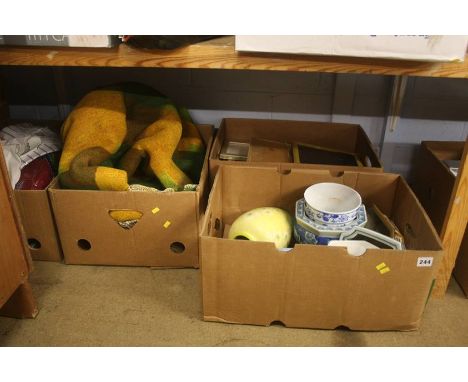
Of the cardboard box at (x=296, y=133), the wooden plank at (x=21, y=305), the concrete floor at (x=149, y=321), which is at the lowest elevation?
the concrete floor at (x=149, y=321)

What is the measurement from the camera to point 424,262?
37.2 inches

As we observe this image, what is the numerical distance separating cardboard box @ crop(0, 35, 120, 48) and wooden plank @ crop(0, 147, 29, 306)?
10.4 inches

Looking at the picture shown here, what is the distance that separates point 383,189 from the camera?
123 centimetres

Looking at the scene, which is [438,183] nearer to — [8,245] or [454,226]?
[454,226]

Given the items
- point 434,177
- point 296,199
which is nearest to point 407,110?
point 434,177

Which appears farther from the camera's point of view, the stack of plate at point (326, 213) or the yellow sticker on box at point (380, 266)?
the stack of plate at point (326, 213)

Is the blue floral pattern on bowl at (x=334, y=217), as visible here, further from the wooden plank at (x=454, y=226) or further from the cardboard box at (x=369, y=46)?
the cardboard box at (x=369, y=46)

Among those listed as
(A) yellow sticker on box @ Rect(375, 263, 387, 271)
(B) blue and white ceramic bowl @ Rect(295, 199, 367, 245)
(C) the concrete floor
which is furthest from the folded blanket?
(A) yellow sticker on box @ Rect(375, 263, 387, 271)

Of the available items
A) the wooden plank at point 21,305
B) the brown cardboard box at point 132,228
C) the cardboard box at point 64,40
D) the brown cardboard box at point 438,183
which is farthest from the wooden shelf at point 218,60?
the wooden plank at point 21,305

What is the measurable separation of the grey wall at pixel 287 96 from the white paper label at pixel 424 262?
2.51ft

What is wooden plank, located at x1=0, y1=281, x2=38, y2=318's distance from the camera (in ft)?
3.55

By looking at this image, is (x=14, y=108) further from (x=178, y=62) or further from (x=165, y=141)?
(x=178, y=62)

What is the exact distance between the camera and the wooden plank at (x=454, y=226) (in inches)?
40.7

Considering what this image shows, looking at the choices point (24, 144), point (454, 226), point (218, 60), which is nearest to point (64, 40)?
point (218, 60)
